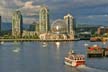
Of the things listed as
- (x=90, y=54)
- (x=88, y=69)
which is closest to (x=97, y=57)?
(x=90, y=54)

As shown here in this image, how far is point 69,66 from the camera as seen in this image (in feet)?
251

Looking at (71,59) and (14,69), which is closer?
(14,69)

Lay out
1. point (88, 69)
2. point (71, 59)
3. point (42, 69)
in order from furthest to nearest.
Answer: point (71, 59), point (42, 69), point (88, 69)

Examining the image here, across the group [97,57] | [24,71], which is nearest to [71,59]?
[24,71]

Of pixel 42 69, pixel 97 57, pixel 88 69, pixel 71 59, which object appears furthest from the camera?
pixel 97 57

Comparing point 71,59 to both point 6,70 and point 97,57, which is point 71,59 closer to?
point 6,70

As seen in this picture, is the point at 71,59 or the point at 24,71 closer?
the point at 24,71

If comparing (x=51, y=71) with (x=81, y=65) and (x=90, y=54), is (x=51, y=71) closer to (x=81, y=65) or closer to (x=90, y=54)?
(x=81, y=65)

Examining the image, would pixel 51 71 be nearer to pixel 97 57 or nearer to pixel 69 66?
pixel 69 66

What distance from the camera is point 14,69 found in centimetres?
7262

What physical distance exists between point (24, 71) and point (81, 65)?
11.3m

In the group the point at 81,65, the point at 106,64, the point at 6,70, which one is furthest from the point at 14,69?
the point at 106,64

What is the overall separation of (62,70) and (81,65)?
5348mm

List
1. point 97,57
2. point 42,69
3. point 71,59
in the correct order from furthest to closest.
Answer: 1. point 97,57
2. point 71,59
3. point 42,69
